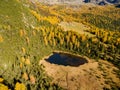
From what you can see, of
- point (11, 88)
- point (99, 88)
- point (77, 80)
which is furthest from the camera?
point (77, 80)

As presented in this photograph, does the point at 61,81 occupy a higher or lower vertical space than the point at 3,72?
lower

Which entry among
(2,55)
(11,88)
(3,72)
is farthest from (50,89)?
(2,55)

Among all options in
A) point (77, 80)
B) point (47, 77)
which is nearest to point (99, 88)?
point (77, 80)

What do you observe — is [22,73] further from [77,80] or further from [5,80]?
[77,80]

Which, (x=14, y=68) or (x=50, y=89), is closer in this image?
(x=50, y=89)

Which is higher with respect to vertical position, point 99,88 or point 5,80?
point 5,80

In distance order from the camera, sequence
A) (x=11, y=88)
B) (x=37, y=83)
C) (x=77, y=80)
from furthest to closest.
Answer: (x=77, y=80)
(x=37, y=83)
(x=11, y=88)

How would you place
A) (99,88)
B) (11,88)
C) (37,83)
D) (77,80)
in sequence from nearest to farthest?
(11,88) → (37,83) → (99,88) → (77,80)

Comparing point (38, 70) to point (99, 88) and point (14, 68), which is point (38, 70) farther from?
point (99, 88)

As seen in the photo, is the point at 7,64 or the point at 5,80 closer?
the point at 5,80
